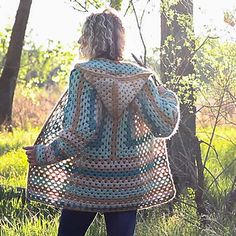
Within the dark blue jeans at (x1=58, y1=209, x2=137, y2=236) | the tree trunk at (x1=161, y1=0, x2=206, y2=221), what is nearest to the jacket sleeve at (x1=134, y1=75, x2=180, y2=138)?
the dark blue jeans at (x1=58, y1=209, x2=137, y2=236)

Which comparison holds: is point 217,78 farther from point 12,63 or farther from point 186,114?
point 12,63

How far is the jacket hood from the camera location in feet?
11.5

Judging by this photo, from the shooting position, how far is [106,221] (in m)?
3.70

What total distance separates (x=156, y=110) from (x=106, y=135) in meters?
0.29

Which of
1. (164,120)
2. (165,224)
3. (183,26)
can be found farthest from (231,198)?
(164,120)

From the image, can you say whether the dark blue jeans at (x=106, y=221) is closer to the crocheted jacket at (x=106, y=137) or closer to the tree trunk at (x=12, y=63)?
the crocheted jacket at (x=106, y=137)

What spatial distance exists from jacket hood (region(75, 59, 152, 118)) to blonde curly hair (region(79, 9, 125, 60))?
2.0 inches

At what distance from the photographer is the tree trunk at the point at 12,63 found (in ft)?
44.3

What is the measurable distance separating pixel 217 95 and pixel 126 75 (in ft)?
6.68

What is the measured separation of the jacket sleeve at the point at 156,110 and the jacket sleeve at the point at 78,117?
250mm

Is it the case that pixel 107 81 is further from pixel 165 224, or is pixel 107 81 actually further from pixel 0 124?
pixel 0 124

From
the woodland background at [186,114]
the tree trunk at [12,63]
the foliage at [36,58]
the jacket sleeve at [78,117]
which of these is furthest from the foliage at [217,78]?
the foliage at [36,58]

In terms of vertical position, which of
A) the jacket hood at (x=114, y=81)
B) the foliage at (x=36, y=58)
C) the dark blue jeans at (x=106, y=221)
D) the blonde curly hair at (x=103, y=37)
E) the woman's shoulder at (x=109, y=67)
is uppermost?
the blonde curly hair at (x=103, y=37)

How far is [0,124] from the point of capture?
A: 1404cm
